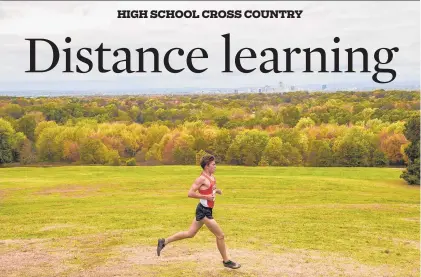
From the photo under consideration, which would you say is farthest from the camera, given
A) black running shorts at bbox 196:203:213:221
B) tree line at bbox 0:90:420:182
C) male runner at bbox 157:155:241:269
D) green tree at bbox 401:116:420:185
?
tree line at bbox 0:90:420:182

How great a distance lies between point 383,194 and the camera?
108ft

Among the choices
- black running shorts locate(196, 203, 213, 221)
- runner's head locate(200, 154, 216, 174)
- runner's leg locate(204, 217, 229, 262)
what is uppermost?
runner's head locate(200, 154, 216, 174)

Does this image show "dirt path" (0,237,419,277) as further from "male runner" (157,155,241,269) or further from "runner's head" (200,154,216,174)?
"runner's head" (200,154,216,174)

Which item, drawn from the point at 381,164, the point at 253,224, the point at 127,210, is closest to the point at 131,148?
the point at 381,164

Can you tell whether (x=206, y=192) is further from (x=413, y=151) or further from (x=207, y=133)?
(x=207, y=133)

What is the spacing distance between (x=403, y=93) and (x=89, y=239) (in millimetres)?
111653

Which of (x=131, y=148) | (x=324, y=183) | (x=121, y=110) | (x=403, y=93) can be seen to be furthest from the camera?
(x=403, y=93)

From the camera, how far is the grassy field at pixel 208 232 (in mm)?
13695

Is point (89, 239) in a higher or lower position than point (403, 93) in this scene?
lower

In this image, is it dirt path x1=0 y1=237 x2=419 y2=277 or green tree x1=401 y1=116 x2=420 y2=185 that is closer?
dirt path x1=0 y1=237 x2=419 y2=277

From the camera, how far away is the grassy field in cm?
1370

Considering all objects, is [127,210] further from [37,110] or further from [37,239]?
[37,110]

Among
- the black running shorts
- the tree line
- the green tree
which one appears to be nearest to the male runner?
the black running shorts

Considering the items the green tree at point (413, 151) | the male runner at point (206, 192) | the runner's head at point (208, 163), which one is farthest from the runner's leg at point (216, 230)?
the green tree at point (413, 151)
